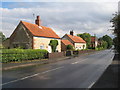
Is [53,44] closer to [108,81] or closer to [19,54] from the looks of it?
[19,54]

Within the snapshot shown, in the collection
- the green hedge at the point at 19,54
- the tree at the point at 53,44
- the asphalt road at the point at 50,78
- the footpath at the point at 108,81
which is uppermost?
the tree at the point at 53,44

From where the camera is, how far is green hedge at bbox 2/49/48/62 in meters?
19.5

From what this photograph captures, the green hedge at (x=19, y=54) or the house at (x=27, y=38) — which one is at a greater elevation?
the house at (x=27, y=38)

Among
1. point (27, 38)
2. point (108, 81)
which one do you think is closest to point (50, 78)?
point (108, 81)

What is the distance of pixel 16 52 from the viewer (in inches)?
808

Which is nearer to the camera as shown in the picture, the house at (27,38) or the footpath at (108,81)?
the footpath at (108,81)

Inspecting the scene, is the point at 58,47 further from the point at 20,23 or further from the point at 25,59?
the point at 25,59

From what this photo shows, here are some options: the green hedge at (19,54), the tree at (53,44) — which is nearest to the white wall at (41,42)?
the tree at (53,44)

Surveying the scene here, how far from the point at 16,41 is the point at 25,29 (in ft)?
11.8

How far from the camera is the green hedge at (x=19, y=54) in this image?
19487mm

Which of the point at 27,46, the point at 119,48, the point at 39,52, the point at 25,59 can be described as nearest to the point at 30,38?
the point at 27,46

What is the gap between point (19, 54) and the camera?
21.0 m

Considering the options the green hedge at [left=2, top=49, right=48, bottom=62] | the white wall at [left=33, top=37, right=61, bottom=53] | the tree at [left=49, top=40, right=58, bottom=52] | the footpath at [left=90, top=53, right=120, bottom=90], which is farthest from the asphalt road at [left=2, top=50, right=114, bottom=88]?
the tree at [left=49, top=40, right=58, bottom=52]

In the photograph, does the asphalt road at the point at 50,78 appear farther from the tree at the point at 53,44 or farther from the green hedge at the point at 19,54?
the tree at the point at 53,44
